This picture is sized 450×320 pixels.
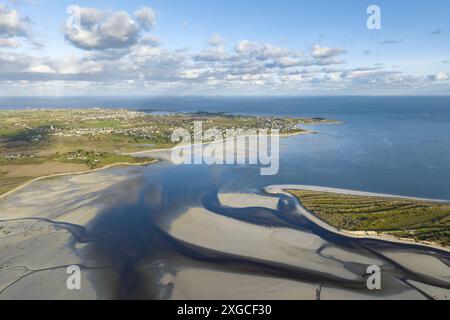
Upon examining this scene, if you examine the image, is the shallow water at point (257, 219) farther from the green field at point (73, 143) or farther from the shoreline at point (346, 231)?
the green field at point (73, 143)

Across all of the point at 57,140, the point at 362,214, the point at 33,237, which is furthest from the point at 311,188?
the point at 57,140

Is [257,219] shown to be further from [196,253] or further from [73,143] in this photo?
[73,143]

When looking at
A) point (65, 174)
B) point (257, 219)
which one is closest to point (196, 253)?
point (257, 219)

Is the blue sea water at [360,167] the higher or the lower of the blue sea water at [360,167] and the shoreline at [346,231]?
the higher

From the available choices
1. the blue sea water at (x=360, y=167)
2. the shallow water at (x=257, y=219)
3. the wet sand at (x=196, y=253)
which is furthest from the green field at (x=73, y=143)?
the blue sea water at (x=360, y=167)

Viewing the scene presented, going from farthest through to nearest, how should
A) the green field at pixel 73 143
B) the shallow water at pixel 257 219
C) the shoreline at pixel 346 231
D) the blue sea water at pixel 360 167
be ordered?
the green field at pixel 73 143
the blue sea water at pixel 360 167
the shoreline at pixel 346 231
the shallow water at pixel 257 219

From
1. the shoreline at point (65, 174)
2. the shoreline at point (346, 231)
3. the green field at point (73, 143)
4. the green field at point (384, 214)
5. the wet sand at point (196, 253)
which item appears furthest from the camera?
the green field at point (73, 143)

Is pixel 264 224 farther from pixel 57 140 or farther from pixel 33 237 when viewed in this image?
pixel 57 140

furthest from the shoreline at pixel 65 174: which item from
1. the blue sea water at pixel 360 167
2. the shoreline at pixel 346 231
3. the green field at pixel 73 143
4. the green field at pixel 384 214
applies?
the green field at pixel 384 214

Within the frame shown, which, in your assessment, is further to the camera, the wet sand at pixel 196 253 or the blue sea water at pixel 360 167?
the blue sea water at pixel 360 167
